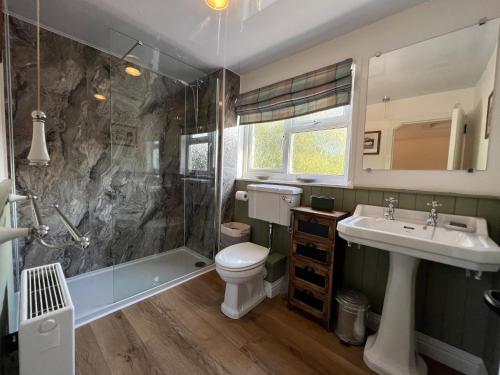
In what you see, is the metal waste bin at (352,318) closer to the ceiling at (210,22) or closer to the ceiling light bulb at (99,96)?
the ceiling at (210,22)

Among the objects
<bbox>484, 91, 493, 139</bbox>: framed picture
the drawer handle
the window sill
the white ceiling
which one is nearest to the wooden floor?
the drawer handle

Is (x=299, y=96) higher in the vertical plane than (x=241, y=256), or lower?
higher

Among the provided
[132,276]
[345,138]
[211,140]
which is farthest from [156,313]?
[345,138]

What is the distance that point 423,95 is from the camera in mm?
1383

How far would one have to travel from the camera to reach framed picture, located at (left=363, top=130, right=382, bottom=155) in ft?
5.11

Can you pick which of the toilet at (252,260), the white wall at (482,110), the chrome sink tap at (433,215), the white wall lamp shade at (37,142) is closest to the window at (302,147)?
the toilet at (252,260)

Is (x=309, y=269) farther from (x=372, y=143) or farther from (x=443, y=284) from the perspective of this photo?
(x=372, y=143)

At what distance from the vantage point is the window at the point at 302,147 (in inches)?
71.7

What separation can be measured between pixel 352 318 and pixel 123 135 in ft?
8.40

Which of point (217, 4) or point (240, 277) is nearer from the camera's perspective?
point (217, 4)

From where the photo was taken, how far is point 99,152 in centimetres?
209

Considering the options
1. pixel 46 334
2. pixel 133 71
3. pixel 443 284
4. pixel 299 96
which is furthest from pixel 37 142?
pixel 443 284

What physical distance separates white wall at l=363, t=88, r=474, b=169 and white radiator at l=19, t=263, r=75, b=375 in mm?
1974

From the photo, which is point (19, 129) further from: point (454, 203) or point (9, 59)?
point (454, 203)
